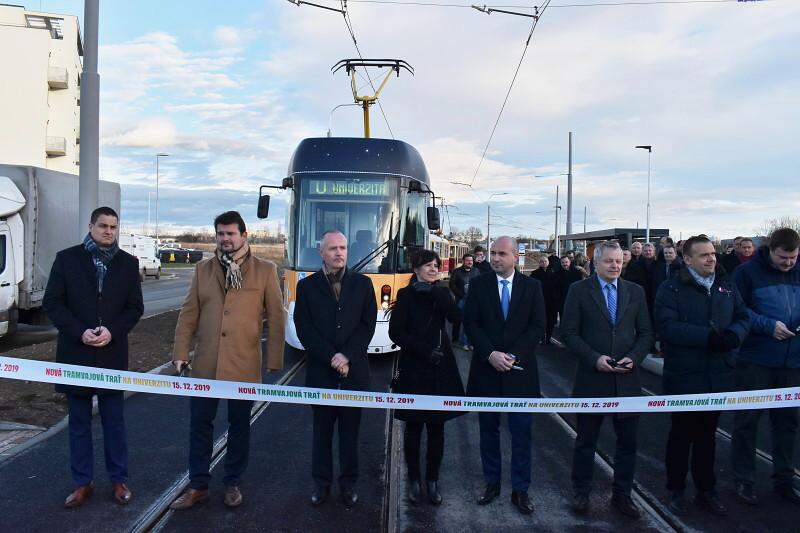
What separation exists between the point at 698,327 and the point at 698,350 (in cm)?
18

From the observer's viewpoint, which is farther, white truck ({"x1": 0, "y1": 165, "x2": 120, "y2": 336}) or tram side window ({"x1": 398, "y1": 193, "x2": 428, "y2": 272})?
white truck ({"x1": 0, "y1": 165, "x2": 120, "y2": 336})

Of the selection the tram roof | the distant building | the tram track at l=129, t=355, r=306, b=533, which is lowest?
the tram track at l=129, t=355, r=306, b=533

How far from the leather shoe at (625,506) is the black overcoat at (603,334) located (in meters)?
0.74

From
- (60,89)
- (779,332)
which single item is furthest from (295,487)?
(60,89)

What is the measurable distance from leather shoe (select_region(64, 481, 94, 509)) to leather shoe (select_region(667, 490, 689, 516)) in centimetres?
425

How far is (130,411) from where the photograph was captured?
718 centimetres

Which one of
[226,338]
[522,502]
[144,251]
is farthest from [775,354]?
[144,251]

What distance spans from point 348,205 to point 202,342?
5532 millimetres

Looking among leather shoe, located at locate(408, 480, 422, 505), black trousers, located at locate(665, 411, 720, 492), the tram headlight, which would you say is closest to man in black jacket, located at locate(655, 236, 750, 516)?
black trousers, located at locate(665, 411, 720, 492)

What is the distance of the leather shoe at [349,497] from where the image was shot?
4.66 m

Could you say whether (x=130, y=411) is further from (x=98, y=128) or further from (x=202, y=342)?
(x=98, y=128)

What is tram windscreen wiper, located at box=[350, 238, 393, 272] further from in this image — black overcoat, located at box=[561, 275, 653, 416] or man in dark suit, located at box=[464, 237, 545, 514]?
black overcoat, located at box=[561, 275, 653, 416]

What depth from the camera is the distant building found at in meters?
38.3

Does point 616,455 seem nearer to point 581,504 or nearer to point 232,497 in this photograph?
point 581,504
